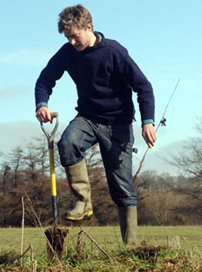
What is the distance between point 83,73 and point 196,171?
35.9m

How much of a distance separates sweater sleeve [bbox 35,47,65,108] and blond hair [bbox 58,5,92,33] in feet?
1.40

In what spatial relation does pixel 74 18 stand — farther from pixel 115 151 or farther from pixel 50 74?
pixel 115 151

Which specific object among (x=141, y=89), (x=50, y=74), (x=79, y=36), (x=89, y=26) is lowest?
(x=141, y=89)

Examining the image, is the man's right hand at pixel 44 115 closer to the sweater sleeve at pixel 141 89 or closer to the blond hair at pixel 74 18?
the blond hair at pixel 74 18

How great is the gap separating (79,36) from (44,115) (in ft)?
2.48

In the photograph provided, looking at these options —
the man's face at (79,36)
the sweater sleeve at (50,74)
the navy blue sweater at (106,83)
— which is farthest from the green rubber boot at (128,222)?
the man's face at (79,36)

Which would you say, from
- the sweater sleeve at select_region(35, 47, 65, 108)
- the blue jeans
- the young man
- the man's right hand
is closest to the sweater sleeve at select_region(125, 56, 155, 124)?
the young man

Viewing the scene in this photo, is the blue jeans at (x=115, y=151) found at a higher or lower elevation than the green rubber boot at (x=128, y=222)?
higher

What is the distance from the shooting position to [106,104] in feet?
15.3

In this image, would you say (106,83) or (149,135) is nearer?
(149,135)

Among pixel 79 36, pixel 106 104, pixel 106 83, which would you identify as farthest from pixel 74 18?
pixel 106 104

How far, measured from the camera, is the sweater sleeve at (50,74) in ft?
15.8

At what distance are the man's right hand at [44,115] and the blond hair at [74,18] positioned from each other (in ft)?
2.33

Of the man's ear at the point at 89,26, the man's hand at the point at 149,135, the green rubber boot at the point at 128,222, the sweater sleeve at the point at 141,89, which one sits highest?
the man's ear at the point at 89,26
